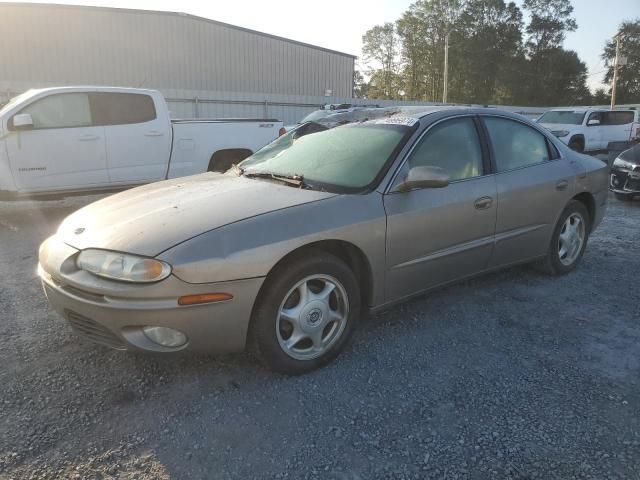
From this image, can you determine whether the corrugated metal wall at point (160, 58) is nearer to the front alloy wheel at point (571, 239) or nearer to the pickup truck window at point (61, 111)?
the pickup truck window at point (61, 111)

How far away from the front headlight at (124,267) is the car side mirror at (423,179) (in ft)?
4.95

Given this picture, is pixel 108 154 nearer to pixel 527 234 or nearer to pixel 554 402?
pixel 527 234

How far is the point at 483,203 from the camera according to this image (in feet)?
11.7

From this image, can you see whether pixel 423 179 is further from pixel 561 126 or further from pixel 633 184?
pixel 561 126

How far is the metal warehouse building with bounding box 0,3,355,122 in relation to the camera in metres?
18.5

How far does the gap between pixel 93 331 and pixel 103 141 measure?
17.5ft

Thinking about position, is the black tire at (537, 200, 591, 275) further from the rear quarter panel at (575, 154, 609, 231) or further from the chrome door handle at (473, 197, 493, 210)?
the chrome door handle at (473, 197, 493, 210)

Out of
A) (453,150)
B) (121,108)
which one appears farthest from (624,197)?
(121,108)

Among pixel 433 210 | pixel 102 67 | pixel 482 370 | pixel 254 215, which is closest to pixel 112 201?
pixel 254 215

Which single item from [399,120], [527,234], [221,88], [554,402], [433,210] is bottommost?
[554,402]

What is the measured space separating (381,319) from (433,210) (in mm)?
895

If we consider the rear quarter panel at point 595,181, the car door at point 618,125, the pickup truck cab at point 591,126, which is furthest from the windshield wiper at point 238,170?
the car door at point 618,125

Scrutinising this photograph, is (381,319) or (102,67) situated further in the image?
(102,67)

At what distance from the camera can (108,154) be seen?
724 cm
